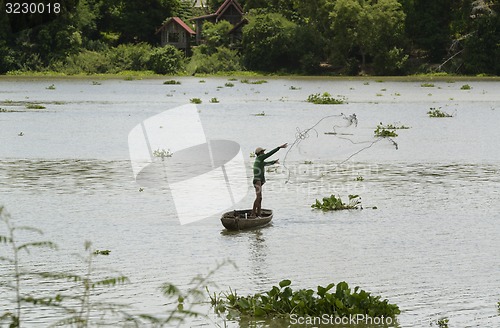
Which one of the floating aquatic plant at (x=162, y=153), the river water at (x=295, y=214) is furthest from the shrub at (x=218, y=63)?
the floating aquatic plant at (x=162, y=153)

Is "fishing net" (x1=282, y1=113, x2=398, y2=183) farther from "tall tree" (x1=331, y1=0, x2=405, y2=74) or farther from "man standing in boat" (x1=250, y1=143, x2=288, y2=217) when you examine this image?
"tall tree" (x1=331, y1=0, x2=405, y2=74)

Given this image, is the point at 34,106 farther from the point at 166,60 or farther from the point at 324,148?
the point at 166,60

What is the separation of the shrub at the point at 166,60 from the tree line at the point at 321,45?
117 millimetres

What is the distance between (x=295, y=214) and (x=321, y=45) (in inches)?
3244

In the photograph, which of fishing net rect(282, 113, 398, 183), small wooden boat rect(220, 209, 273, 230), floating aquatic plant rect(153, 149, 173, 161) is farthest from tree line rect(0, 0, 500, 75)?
small wooden boat rect(220, 209, 273, 230)

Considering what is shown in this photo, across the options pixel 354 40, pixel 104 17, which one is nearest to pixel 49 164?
pixel 354 40

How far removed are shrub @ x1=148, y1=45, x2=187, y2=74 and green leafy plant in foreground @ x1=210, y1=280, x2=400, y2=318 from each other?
3526 inches

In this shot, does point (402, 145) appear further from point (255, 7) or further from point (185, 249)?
point (255, 7)

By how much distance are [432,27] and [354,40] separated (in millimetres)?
9205

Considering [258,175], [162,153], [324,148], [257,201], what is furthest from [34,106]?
[257,201]

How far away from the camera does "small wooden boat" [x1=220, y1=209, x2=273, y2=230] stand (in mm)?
19344

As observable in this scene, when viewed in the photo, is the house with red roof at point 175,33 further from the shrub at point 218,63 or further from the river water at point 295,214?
the river water at point 295,214

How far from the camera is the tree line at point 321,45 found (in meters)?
99.4

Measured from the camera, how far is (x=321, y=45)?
337 feet
